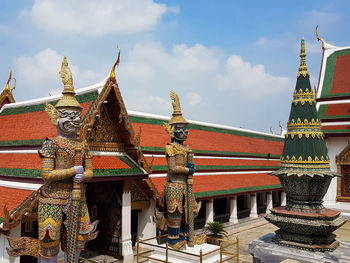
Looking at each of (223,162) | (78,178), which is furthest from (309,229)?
(223,162)

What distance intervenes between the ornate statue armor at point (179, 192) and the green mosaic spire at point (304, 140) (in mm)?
2901

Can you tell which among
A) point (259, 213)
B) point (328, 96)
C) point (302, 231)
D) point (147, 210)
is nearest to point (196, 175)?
point (147, 210)

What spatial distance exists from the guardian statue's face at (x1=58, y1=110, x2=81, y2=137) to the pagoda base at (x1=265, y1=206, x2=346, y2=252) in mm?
5848

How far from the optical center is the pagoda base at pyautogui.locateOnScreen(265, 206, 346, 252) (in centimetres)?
813

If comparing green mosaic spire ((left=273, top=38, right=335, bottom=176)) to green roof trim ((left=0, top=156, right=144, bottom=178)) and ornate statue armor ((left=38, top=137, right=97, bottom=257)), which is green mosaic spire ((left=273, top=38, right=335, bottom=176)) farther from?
ornate statue armor ((left=38, top=137, right=97, bottom=257))

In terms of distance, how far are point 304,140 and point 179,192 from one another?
4.02m

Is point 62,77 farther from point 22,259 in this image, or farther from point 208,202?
point 208,202

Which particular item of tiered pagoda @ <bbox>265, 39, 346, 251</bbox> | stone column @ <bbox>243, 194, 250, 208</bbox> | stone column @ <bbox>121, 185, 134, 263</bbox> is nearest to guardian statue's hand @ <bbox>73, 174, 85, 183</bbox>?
stone column @ <bbox>121, 185, 134, 263</bbox>

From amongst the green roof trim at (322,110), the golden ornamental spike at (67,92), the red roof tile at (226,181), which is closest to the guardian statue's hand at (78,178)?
the golden ornamental spike at (67,92)

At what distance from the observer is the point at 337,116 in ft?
72.7

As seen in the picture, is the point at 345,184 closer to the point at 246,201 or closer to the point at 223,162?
the point at 246,201

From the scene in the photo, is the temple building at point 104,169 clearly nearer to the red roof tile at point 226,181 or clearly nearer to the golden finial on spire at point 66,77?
the red roof tile at point 226,181

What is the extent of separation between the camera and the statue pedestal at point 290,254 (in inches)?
306

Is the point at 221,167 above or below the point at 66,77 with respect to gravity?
below
